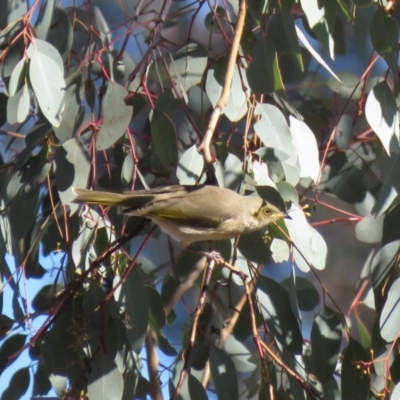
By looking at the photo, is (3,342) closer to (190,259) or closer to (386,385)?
(190,259)

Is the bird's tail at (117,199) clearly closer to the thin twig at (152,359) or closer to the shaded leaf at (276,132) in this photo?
the shaded leaf at (276,132)

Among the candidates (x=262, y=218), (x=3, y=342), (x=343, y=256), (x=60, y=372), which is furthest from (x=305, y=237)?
(x=343, y=256)

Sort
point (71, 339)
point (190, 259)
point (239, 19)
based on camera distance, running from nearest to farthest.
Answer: point (239, 19)
point (71, 339)
point (190, 259)

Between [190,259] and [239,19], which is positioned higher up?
[239,19]

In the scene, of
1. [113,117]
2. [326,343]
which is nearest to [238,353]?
[326,343]

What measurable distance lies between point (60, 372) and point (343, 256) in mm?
2547

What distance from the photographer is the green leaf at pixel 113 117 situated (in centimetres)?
227

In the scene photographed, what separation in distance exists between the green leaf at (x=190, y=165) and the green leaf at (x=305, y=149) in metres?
0.27

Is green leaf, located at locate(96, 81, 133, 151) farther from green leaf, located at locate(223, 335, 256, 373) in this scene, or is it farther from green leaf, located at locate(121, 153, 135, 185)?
green leaf, located at locate(223, 335, 256, 373)

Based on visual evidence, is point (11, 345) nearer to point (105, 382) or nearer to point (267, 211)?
point (105, 382)

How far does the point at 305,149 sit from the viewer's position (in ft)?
7.72

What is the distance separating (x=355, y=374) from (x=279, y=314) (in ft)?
0.89

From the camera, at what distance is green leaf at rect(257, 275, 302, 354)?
Result: 93.4 inches

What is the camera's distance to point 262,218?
99.7 inches
